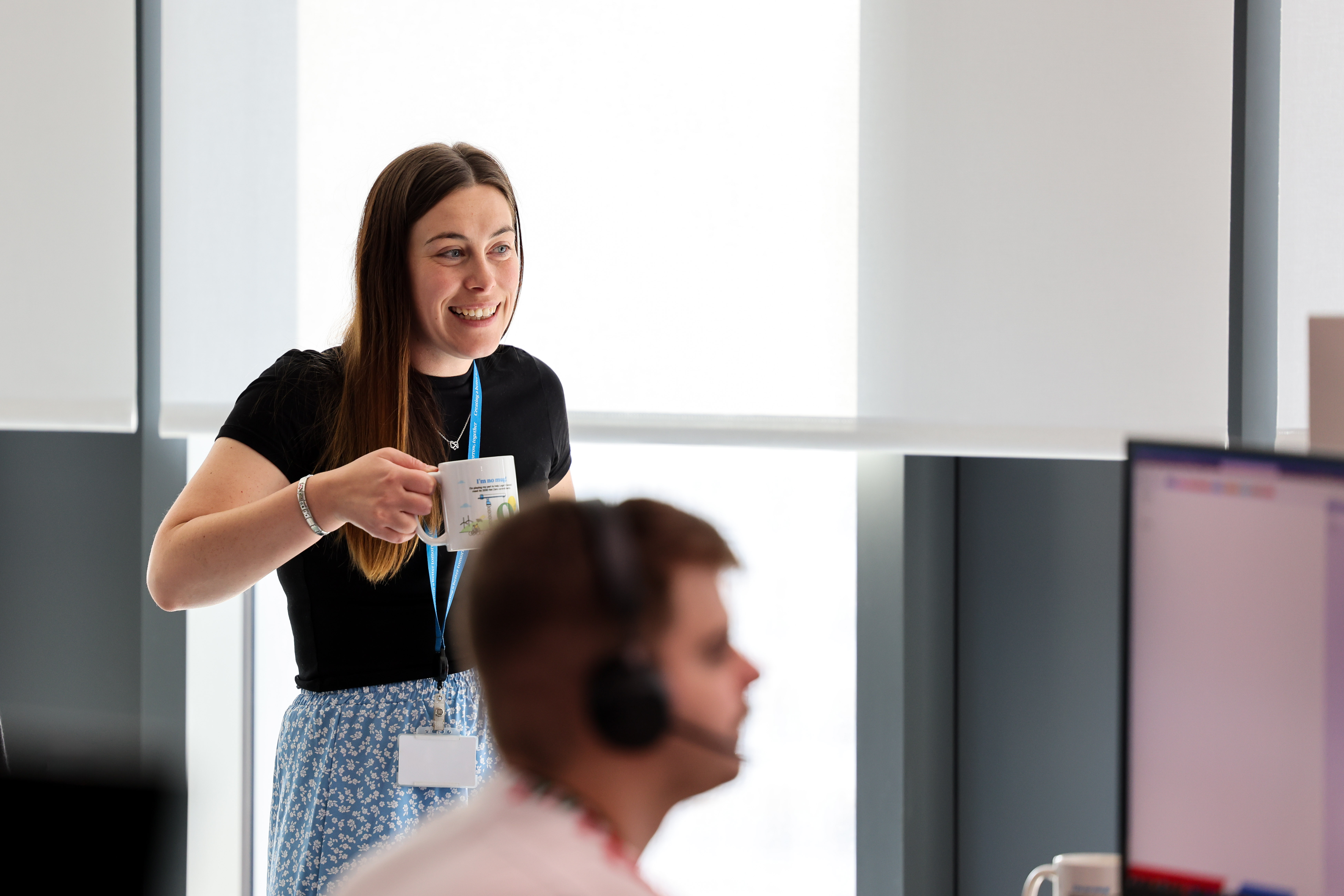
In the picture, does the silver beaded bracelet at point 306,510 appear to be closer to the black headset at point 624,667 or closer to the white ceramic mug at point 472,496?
the white ceramic mug at point 472,496

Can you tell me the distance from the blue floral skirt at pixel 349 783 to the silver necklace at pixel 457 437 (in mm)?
335

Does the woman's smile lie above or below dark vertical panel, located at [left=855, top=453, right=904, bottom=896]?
above

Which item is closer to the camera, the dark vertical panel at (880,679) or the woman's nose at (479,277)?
the woman's nose at (479,277)

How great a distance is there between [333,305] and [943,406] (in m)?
1.26

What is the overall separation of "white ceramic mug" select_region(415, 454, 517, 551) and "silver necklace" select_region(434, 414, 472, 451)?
0.23 meters

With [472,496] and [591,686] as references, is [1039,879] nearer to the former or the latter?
[591,686]

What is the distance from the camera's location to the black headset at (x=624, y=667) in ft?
2.15

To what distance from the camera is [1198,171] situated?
1858mm

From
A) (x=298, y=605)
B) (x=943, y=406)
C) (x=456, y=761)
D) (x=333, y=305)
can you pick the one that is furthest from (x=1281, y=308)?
(x=333, y=305)

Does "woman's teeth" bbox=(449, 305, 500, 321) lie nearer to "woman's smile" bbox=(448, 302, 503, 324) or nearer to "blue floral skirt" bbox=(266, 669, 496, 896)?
"woman's smile" bbox=(448, 302, 503, 324)

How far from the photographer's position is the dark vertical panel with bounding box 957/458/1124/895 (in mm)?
2035

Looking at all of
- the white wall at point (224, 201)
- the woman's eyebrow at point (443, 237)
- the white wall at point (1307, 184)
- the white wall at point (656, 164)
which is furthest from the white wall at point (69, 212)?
the white wall at point (1307, 184)

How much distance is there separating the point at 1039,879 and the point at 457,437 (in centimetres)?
101

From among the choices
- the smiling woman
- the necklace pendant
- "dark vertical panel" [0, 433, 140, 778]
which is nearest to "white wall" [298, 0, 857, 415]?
the smiling woman
